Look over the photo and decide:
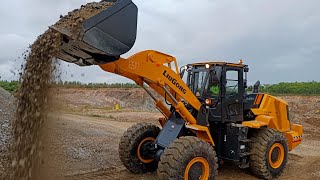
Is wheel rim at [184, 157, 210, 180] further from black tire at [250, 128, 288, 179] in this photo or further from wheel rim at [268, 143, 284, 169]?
wheel rim at [268, 143, 284, 169]

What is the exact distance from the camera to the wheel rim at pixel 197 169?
20.2 feet

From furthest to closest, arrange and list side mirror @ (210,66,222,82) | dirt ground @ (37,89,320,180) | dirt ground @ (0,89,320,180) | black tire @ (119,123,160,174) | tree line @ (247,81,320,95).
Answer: tree line @ (247,81,320,95)
black tire @ (119,123,160,174)
dirt ground @ (37,89,320,180)
side mirror @ (210,66,222,82)
dirt ground @ (0,89,320,180)

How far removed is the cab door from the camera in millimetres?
7465

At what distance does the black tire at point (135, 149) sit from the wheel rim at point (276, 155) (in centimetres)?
249

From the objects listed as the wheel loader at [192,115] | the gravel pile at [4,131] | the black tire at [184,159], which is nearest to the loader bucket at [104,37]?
the wheel loader at [192,115]

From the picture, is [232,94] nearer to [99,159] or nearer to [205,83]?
[205,83]

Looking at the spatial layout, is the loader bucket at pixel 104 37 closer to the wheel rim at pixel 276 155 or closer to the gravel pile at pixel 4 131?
the gravel pile at pixel 4 131

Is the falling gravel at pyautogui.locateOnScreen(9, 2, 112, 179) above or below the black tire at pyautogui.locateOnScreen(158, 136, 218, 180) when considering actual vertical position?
above

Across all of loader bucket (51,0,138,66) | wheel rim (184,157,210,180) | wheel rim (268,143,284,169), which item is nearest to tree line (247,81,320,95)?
wheel rim (268,143,284,169)

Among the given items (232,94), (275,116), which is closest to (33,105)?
(232,94)

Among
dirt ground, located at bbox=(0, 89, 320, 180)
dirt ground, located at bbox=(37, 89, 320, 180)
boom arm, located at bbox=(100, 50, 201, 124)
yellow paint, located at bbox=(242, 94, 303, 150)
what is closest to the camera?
boom arm, located at bbox=(100, 50, 201, 124)

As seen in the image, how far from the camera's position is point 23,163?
18.3ft

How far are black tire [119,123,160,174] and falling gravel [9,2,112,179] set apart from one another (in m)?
2.20

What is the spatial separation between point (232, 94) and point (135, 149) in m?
2.36
